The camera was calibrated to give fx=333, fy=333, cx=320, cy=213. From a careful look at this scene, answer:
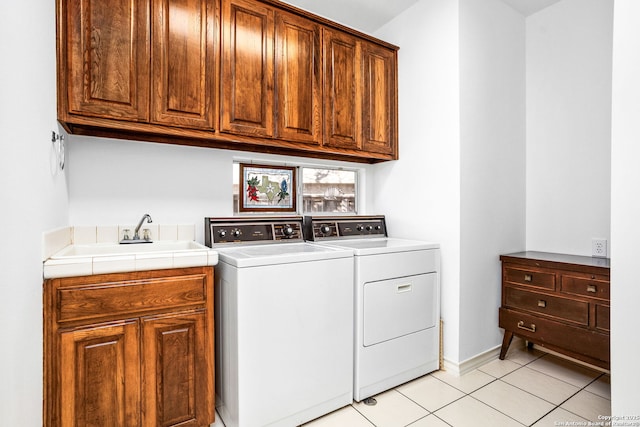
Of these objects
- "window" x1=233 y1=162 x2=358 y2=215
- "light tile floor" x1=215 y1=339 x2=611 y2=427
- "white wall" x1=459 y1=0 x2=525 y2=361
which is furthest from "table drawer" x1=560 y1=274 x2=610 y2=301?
"window" x1=233 y1=162 x2=358 y2=215

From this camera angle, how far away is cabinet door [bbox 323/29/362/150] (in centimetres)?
245

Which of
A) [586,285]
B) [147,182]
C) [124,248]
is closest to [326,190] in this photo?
[147,182]

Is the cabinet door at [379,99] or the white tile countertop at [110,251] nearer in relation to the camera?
the white tile countertop at [110,251]

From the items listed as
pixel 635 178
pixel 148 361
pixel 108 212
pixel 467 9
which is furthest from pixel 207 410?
pixel 467 9

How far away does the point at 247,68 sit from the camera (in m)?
2.11

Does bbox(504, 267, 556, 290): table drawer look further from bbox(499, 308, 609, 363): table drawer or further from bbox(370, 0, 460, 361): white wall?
bbox(370, 0, 460, 361): white wall

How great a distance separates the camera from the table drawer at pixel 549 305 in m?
2.12

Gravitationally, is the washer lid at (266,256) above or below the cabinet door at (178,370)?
above

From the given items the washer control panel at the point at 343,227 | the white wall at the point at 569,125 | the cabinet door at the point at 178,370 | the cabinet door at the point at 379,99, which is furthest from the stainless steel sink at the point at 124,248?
the white wall at the point at 569,125

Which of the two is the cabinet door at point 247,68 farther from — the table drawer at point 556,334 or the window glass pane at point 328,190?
the table drawer at point 556,334

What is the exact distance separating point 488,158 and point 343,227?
1237 mm

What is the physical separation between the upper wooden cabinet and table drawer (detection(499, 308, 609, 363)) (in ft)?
5.19

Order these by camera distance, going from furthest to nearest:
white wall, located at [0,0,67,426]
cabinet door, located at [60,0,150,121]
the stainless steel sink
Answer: the stainless steel sink → cabinet door, located at [60,0,150,121] → white wall, located at [0,0,67,426]

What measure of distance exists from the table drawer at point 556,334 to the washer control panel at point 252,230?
1684 mm
